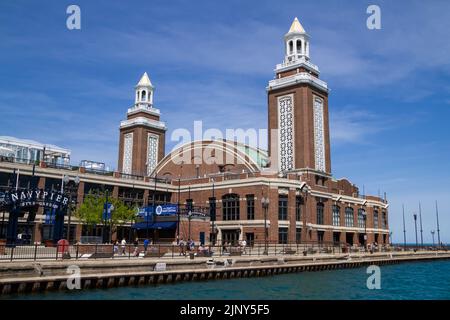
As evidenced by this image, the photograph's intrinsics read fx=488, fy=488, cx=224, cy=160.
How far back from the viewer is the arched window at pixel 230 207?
80312mm

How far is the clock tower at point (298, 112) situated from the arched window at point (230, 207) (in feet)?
37.0

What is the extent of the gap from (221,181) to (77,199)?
23733 mm

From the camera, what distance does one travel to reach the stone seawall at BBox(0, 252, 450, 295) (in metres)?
31.0

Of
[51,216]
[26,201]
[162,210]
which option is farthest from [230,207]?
[26,201]

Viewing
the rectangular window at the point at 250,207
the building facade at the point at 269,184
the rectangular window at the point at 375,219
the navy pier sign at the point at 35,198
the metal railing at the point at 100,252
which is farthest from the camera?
the rectangular window at the point at 375,219

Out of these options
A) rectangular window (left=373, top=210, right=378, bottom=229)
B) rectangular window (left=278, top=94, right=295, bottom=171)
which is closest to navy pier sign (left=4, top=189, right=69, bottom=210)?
rectangular window (left=278, top=94, right=295, bottom=171)

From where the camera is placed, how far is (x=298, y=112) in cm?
8675

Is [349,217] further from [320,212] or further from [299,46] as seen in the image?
[299,46]

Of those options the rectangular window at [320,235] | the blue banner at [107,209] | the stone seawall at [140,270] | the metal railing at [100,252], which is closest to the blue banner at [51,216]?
the metal railing at [100,252]

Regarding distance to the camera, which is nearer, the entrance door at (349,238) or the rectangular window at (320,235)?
the rectangular window at (320,235)

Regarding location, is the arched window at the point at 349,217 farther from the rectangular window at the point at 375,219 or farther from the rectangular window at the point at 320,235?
the rectangular window at the point at 320,235

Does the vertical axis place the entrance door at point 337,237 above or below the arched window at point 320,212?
below

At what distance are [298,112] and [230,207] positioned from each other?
69.3 ft
